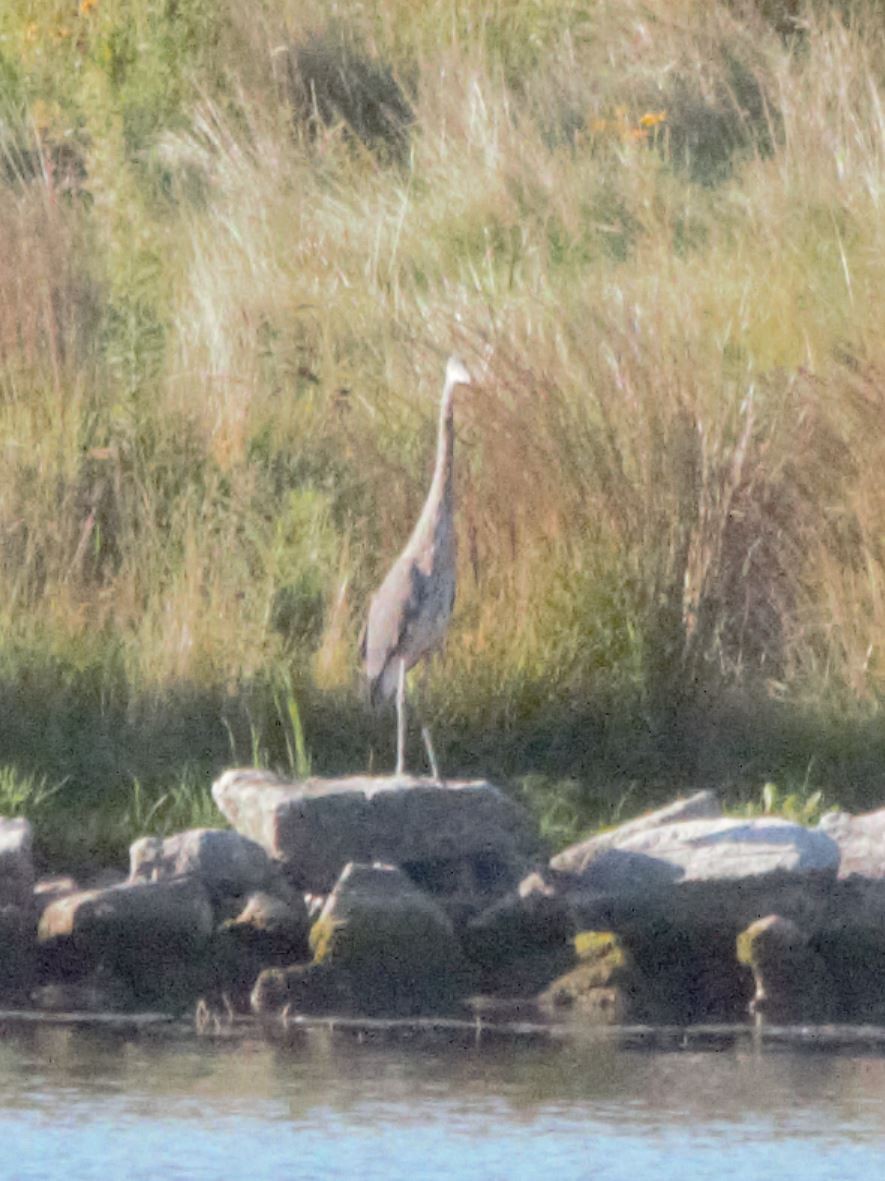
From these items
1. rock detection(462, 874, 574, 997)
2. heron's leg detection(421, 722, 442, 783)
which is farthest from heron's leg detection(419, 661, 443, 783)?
rock detection(462, 874, 574, 997)

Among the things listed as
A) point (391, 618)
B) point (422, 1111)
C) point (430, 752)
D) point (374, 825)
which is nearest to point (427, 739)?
point (430, 752)

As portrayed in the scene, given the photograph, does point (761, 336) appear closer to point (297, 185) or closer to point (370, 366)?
point (370, 366)

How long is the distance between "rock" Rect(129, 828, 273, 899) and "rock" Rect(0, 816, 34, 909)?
26 cm

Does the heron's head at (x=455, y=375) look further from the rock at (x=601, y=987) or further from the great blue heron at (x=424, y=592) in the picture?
the rock at (x=601, y=987)

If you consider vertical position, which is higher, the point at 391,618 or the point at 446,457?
the point at 446,457

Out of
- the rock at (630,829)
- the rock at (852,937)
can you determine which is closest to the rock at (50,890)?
the rock at (630,829)

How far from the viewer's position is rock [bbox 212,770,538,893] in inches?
280

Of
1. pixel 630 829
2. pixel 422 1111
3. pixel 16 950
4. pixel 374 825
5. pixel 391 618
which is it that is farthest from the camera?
pixel 391 618

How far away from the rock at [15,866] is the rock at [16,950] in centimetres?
3

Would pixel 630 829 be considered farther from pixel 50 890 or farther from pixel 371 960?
pixel 50 890

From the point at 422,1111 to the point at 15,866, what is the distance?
157 centimetres

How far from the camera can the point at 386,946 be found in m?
6.70

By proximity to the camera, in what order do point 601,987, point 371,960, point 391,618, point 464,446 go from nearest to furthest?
point 371,960, point 601,987, point 391,618, point 464,446

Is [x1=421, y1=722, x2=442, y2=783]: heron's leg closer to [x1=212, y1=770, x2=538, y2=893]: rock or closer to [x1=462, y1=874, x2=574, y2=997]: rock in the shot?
[x1=212, y1=770, x2=538, y2=893]: rock
